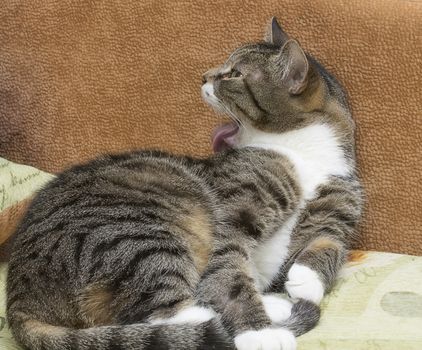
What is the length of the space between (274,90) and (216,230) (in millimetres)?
415

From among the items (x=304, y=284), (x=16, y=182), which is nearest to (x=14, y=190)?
(x=16, y=182)

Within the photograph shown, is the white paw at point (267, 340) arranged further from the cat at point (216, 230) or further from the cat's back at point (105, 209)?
the cat's back at point (105, 209)

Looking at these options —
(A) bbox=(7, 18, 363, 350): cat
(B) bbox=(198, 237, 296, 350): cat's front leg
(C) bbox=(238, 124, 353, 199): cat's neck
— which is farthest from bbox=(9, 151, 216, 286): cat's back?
(C) bbox=(238, 124, 353, 199): cat's neck

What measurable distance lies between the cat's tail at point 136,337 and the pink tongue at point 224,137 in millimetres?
736

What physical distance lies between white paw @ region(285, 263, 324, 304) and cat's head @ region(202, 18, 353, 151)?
16.1 inches

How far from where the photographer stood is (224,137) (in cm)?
194

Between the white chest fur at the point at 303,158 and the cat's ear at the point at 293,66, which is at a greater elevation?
the cat's ear at the point at 293,66

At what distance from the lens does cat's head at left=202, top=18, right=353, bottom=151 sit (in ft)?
5.68

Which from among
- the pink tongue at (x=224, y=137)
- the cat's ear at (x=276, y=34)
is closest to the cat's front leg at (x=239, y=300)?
the pink tongue at (x=224, y=137)

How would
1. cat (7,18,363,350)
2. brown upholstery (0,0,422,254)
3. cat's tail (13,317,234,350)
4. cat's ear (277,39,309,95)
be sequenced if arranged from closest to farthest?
cat's tail (13,317,234,350) < cat (7,18,363,350) < cat's ear (277,39,309,95) < brown upholstery (0,0,422,254)

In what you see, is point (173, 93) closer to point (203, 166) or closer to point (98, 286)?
point (203, 166)

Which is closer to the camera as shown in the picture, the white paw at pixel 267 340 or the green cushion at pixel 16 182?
the white paw at pixel 267 340

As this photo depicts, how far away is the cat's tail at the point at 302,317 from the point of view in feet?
4.57

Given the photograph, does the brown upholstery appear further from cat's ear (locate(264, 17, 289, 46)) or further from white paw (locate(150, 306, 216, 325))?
white paw (locate(150, 306, 216, 325))
